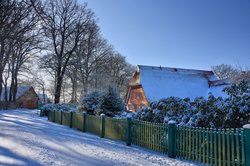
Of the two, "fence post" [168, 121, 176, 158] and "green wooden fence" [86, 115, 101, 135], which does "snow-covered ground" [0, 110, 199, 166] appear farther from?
"green wooden fence" [86, 115, 101, 135]

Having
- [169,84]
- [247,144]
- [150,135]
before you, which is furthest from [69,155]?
[169,84]

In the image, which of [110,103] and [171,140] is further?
[110,103]

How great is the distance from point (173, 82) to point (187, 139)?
83.8ft

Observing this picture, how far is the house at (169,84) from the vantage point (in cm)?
3151

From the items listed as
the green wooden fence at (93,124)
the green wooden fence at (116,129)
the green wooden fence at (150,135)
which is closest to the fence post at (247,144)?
the green wooden fence at (150,135)

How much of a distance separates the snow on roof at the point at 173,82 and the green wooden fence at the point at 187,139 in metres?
18.8

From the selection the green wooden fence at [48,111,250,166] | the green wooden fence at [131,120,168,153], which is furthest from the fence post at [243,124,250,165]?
the green wooden fence at [131,120,168,153]

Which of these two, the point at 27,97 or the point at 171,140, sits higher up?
the point at 27,97

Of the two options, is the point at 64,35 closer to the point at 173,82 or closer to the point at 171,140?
the point at 173,82

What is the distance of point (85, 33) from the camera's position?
36.8 m

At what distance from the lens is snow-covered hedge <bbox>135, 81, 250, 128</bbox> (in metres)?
8.88

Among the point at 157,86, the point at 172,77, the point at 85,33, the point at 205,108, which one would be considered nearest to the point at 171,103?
the point at 205,108

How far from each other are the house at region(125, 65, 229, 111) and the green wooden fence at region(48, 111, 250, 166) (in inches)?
742

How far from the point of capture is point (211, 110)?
9594 mm
